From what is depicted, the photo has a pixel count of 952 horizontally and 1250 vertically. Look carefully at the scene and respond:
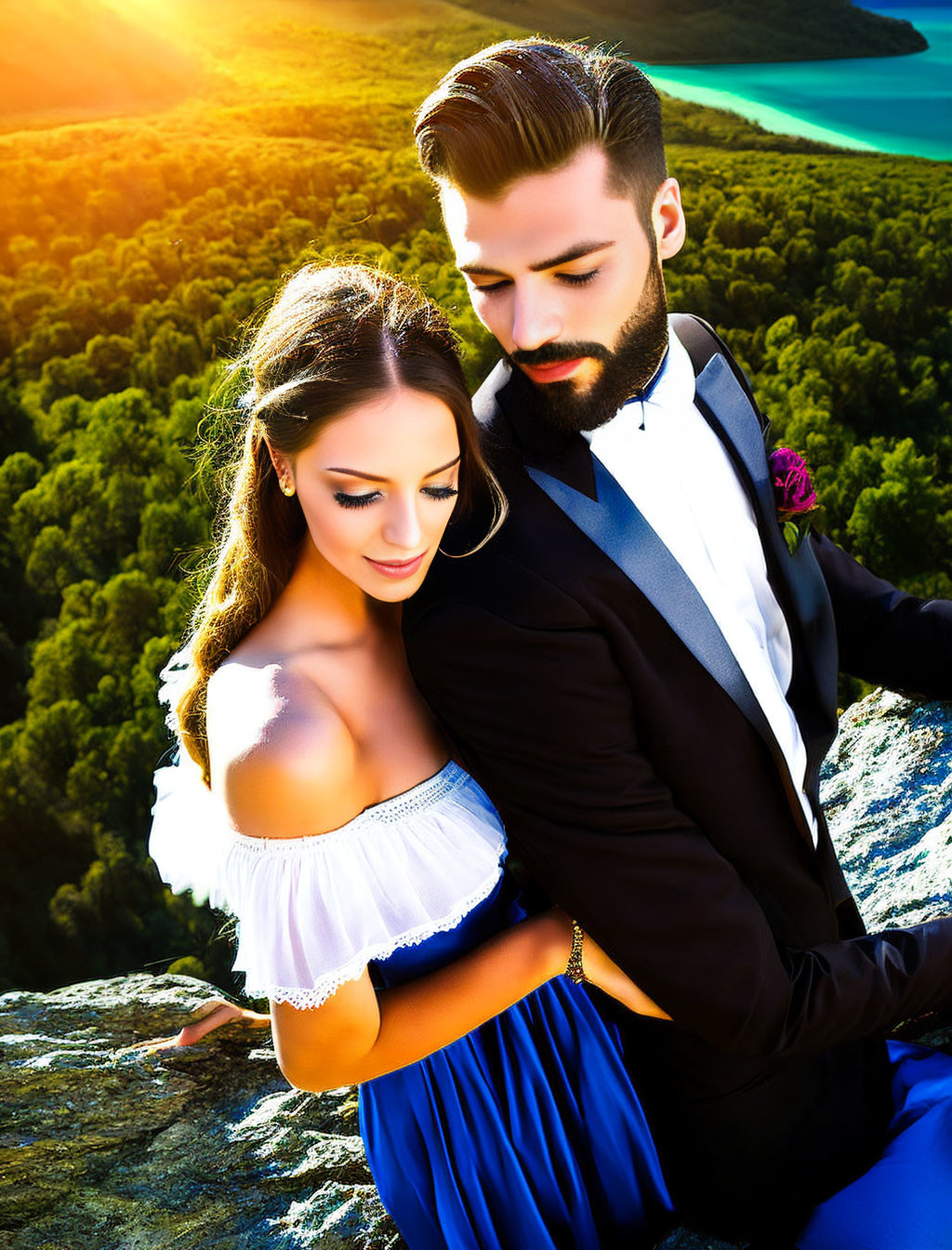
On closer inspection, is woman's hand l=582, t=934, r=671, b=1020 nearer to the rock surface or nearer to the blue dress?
the blue dress

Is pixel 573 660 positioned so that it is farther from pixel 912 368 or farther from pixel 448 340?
pixel 912 368

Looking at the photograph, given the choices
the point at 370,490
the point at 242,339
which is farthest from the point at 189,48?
the point at 370,490

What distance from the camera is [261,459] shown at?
1772 millimetres

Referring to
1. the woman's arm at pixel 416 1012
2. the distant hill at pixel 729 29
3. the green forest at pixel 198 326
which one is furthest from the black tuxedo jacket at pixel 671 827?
the distant hill at pixel 729 29

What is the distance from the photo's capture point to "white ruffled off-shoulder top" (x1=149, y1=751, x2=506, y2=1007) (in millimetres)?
1554

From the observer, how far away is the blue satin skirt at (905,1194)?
1.67 m

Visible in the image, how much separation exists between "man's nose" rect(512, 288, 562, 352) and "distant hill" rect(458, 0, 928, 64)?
3.84 m

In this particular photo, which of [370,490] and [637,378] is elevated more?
[637,378]

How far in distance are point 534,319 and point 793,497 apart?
0.63 metres

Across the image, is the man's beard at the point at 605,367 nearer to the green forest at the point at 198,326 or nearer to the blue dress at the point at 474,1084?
the blue dress at the point at 474,1084

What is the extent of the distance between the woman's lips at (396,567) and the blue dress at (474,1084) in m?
0.36

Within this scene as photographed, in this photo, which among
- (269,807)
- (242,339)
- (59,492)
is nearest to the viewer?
(269,807)

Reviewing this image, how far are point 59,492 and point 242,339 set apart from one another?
599 centimetres

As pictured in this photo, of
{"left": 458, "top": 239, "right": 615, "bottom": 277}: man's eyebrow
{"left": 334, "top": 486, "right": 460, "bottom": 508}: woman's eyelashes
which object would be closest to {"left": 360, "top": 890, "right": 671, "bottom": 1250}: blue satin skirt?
{"left": 334, "top": 486, "right": 460, "bottom": 508}: woman's eyelashes
